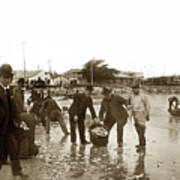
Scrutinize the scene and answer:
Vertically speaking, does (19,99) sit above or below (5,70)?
below

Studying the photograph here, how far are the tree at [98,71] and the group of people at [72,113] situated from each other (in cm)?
6735

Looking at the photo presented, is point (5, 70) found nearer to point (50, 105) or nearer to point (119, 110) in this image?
point (119, 110)

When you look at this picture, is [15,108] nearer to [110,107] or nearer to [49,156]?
[49,156]

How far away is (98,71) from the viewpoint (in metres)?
84.4

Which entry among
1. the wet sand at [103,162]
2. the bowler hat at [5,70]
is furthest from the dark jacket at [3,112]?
the wet sand at [103,162]

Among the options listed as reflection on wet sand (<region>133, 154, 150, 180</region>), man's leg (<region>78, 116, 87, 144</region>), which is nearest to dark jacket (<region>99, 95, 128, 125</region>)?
man's leg (<region>78, 116, 87, 144</region>)

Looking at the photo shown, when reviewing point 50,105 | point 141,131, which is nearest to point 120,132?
point 141,131

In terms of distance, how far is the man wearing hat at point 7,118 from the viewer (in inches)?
176

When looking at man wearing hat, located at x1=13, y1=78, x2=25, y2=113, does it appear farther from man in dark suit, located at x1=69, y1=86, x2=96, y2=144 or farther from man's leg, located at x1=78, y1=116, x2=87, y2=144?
man's leg, located at x1=78, y1=116, x2=87, y2=144

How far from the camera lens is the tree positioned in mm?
82750

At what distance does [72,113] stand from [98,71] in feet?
246

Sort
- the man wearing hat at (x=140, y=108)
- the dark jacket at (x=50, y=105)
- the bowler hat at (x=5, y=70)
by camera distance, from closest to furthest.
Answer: the bowler hat at (x=5, y=70) < the man wearing hat at (x=140, y=108) < the dark jacket at (x=50, y=105)

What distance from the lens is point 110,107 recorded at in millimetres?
9039

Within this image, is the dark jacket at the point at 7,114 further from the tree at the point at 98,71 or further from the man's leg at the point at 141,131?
the tree at the point at 98,71
